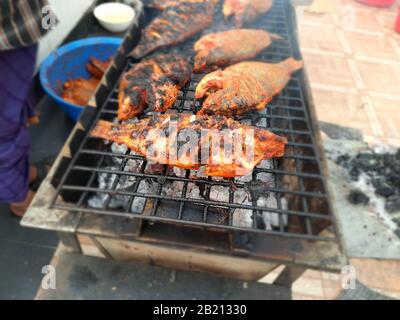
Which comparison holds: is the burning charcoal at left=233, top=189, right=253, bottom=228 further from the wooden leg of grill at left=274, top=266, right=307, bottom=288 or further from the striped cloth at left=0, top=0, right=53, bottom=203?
the striped cloth at left=0, top=0, right=53, bottom=203

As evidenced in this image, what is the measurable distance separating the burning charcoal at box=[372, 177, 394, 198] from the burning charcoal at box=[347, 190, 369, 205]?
178 mm

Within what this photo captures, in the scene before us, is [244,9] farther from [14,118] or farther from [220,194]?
[14,118]

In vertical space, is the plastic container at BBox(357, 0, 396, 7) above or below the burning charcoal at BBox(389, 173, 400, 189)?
above

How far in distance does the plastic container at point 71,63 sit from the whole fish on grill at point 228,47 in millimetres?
1529

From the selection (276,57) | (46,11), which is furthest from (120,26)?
(276,57)

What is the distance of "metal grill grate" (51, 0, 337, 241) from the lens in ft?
5.91

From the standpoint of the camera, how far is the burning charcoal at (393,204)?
3233 millimetres

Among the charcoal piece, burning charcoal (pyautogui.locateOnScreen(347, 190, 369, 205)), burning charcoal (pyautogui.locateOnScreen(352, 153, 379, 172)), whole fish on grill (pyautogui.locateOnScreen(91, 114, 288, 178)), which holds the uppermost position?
whole fish on grill (pyautogui.locateOnScreen(91, 114, 288, 178))

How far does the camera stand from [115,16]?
498 centimetres

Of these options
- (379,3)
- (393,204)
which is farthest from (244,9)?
(379,3)

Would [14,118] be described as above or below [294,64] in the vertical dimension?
below

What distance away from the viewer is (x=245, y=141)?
6.42 feet

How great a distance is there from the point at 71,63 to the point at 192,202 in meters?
3.05

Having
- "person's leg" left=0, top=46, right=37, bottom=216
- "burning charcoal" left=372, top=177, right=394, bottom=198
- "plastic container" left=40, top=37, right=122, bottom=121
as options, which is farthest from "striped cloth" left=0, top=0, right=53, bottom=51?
"burning charcoal" left=372, top=177, right=394, bottom=198
